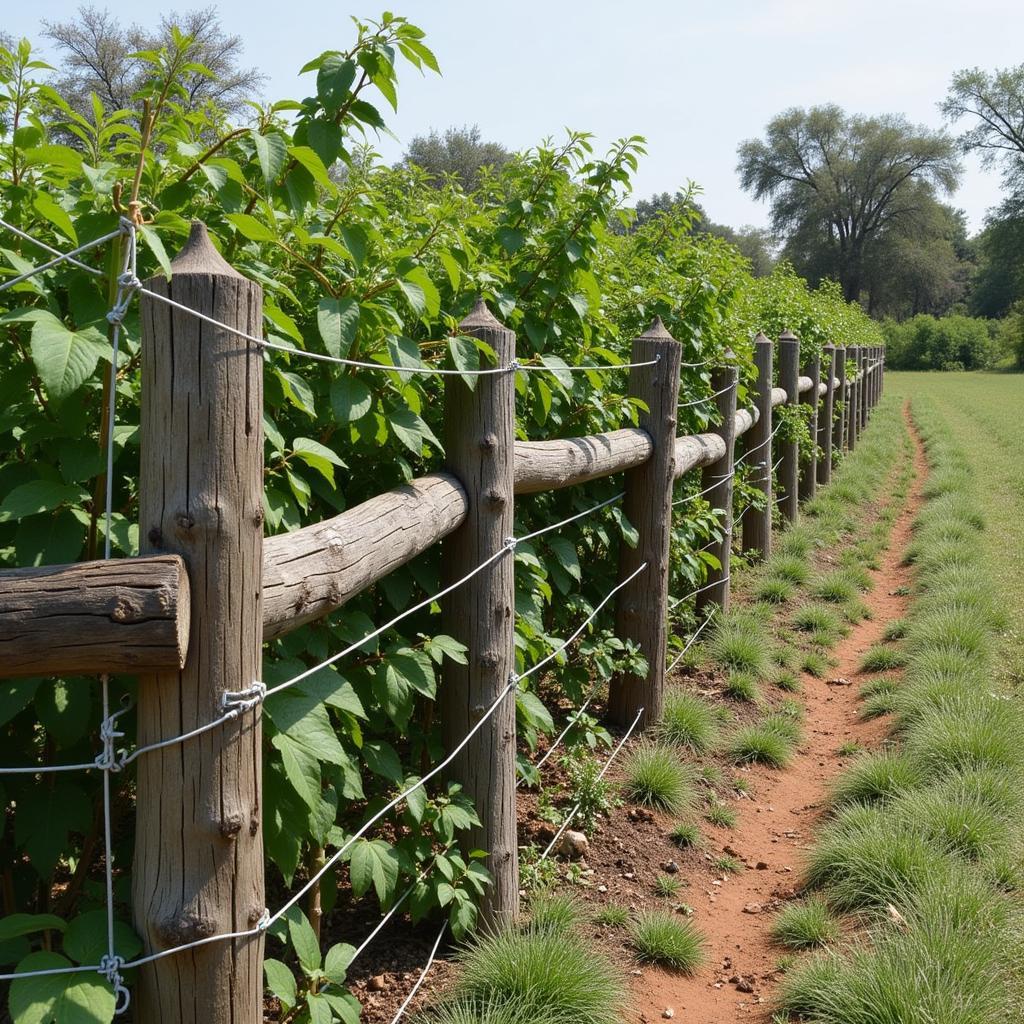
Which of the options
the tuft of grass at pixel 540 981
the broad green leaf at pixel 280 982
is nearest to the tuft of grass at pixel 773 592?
the tuft of grass at pixel 540 981

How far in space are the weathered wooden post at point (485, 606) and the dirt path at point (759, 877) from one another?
2.02ft

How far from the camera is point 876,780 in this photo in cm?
424

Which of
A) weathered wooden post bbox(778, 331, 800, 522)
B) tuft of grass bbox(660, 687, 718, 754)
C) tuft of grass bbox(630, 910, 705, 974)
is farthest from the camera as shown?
weathered wooden post bbox(778, 331, 800, 522)

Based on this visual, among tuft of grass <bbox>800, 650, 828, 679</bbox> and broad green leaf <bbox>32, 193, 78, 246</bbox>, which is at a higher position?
broad green leaf <bbox>32, 193, 78, 246</bbox>

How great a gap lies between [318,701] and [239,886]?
15.9 inches

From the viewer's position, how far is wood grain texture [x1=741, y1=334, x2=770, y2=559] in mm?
7691

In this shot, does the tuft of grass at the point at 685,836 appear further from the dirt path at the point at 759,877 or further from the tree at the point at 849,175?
the tree at the point at 849,175

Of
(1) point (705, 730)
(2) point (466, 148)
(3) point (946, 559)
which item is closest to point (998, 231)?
(2) point (466, 148)

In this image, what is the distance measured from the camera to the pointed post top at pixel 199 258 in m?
1.63

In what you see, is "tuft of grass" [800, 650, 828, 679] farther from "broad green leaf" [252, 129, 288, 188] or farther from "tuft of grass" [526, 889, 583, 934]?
"broad green leaf" [252, 129, 288, 188]

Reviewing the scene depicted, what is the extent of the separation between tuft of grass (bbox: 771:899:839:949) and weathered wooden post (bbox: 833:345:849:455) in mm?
10395

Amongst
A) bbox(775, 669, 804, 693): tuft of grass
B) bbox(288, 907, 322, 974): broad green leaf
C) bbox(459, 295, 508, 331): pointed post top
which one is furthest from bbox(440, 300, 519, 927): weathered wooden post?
bbox(775, 669, 804, 693): tuft of grass

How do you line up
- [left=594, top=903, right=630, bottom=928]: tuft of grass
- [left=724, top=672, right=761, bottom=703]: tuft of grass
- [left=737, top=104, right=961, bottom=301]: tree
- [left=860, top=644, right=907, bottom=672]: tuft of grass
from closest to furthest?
[left=594, top=903, right=630, bottom=928]: tuft of grass
[left=724, top=672, right=761, bottom=703]: tuft of grass
[left=860, top=644, right=907, bottom=672]: tuft of grass
[left=737, top=104, right=961, bottom=301]: tree

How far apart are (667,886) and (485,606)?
4.71 feet
